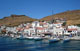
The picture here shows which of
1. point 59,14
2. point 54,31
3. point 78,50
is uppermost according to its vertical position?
point 59,14

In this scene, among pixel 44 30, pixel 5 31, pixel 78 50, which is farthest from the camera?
pixel 5 31

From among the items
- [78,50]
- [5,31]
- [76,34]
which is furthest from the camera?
[5,31]

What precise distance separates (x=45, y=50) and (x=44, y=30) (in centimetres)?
5736

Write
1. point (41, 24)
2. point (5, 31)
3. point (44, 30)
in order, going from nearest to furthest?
1. point (44, 30)
2. point (41, 24)
3. point (5, 31)

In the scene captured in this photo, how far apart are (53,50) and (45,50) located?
1902 mm

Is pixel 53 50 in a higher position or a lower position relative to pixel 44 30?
lower

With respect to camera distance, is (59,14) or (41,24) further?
(59,14)

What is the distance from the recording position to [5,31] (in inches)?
5901

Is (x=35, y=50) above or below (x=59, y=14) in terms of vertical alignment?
below

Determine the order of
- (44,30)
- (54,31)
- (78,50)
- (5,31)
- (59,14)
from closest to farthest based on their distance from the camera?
(78,50), (54,31), (44,30), (5,31), (59,14)

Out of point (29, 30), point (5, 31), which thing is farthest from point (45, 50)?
point (5, 31)

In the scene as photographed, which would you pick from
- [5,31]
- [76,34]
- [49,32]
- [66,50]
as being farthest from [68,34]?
[5,31]

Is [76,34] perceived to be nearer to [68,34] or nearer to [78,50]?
[68,34]

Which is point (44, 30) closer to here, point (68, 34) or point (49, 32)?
point (49, 32)
